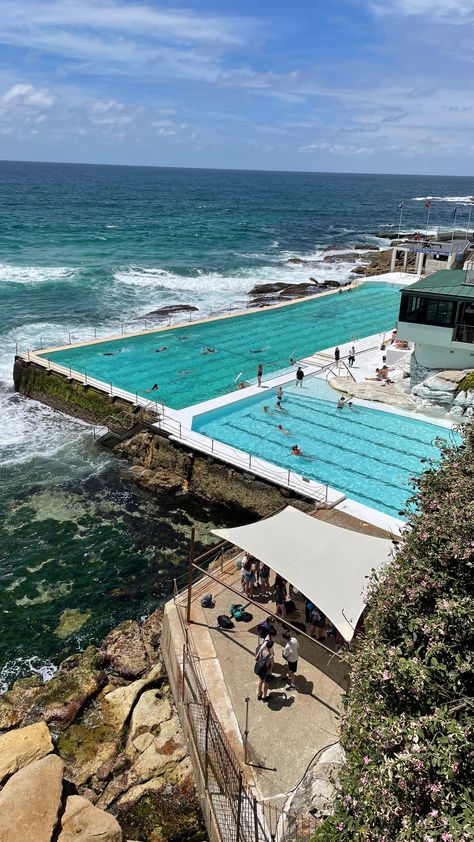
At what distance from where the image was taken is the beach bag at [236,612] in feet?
42.8

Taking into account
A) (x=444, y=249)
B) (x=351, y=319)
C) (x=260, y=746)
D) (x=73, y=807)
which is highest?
(x=444, y=249)

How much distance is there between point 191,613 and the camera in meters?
13.3

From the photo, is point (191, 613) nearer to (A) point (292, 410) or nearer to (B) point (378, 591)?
(B) point (378, 591)

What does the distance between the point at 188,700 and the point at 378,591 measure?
18.2ft

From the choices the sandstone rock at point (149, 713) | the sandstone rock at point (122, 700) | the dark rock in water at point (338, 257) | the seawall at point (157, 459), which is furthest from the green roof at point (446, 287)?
the dark rock in water at point (338, 257)

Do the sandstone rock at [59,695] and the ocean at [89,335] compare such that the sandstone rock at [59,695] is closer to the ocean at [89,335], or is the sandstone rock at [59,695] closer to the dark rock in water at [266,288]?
the ocean at [89,335]

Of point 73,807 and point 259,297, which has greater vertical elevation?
point 259,297

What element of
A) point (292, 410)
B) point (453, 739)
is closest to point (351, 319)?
point (292, 410)

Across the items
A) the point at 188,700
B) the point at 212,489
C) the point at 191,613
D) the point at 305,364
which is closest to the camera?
the point at 188,700

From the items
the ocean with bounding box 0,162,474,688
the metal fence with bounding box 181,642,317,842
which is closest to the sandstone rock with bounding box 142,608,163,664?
the ocean with bounding box 0,162,474,688

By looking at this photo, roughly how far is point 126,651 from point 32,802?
477 centimetres

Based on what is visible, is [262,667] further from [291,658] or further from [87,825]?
[87,825]

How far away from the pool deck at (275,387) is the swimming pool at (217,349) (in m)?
0.99

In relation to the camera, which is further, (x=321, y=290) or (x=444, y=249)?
(x=321, y=290)
